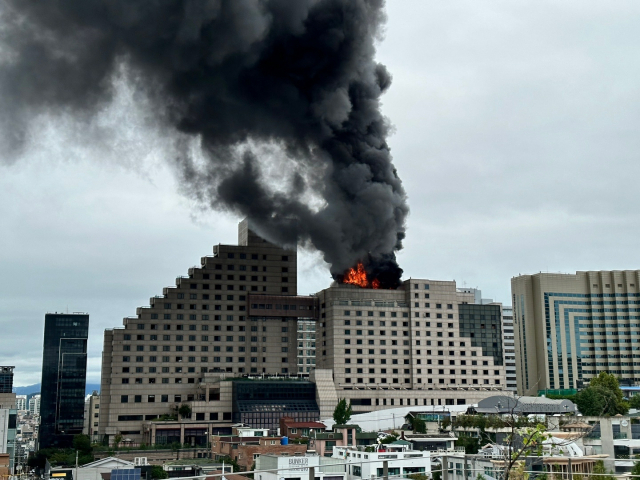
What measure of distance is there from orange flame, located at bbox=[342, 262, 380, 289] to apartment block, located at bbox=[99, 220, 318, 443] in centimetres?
838

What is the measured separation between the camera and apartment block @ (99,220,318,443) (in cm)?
13550

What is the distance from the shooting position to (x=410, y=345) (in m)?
141

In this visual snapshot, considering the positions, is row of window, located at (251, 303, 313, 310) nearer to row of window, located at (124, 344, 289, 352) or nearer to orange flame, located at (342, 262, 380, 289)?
row of window, located at (124, 344, 289, 352)

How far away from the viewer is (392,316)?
14125 cm

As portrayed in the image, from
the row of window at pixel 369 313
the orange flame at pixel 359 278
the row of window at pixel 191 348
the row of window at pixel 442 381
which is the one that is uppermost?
Answer: the orange flame at pixel 359 278

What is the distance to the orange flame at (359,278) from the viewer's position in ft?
478

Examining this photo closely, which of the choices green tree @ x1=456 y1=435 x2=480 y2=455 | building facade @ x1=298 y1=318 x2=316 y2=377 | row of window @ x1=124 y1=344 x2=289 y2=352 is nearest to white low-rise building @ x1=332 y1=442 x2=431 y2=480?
green tree @ x1=456 y1=435 x2=480 y2=455

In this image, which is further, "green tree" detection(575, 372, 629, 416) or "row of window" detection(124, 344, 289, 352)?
"row of window" detection(124, 344, 289, 352)

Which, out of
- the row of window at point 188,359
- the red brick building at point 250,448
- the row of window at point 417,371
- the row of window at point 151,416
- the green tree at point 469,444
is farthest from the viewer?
the row of window at point 188,359

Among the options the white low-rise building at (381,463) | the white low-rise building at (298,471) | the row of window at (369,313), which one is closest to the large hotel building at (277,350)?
the row of window at (369,313)

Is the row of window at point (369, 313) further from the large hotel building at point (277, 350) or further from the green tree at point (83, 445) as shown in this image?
the green tree at point (83, 445)

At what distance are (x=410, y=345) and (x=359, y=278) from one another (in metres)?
16.5

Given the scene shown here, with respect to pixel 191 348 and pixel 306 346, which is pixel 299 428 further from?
pixel 191 348

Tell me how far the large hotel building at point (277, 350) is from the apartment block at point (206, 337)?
199 mm
